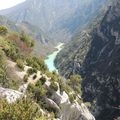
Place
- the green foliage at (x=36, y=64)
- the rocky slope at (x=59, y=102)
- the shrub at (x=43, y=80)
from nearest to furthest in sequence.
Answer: the rocky slope at (x=59, y=102) < the shrub at (x=43, y=80) < the green foliage at (x=36, y=64)

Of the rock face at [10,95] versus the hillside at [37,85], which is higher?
the rock face at [10,95]

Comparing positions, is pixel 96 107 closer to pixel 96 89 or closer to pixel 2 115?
pixel 96 89

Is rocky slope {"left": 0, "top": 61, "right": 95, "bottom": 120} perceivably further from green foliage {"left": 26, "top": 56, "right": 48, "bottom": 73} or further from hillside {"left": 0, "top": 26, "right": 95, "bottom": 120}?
green foliage {"left": 26, "top": 56, "right": 48, "bottom": 73}

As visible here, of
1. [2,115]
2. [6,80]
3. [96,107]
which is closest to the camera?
[2,115]

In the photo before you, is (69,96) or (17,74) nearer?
(17,74)

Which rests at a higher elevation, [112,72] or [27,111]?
[27,111]

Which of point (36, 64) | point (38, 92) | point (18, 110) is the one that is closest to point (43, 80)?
point (38, 92)

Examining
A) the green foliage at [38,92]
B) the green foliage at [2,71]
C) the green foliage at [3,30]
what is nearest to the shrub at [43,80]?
the green foliage at [38,92]

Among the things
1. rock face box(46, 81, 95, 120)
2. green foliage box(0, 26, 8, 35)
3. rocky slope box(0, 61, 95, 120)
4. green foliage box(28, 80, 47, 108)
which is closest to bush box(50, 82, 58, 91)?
rocky slope box(0, 61, 95, 120)

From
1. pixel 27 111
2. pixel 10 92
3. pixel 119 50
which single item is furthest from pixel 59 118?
pixel 119 50

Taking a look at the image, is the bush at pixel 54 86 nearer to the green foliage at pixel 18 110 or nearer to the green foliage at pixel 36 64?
the green foliage at pixel 36 64
